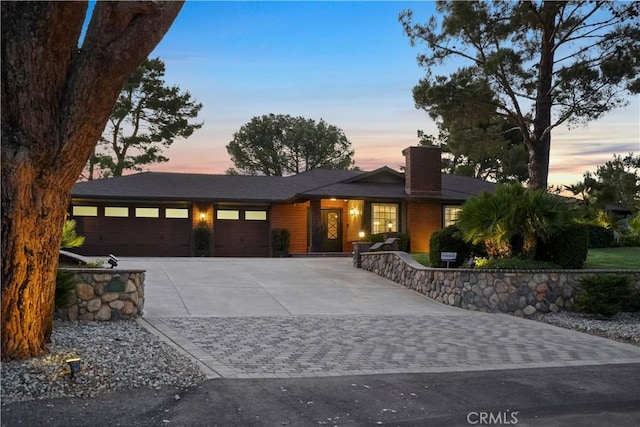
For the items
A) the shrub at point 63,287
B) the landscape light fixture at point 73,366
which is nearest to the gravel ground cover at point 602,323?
the landscape light fixture at point 73,366

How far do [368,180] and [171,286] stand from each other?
45.1ft

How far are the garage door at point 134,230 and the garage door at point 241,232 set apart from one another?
127cm

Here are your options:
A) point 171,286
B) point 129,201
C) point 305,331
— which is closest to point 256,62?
point 171,286

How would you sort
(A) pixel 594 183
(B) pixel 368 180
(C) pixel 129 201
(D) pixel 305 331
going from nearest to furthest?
(D) pixel 305 331, (A) pixel 594 183, (C) pixel 129 201, (B) pixel 368 180

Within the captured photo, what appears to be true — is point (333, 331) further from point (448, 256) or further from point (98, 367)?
point (448, 256)

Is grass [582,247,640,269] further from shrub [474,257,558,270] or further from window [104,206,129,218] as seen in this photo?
window [104,206,129,218]

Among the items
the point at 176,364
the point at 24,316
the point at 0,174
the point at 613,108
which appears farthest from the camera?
the point at 613,108

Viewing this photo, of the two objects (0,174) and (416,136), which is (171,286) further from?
(416,136)

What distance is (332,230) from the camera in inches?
983

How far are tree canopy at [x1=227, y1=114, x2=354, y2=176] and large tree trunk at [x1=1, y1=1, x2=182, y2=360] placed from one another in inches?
1655

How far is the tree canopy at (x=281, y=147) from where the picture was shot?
4769 centimetres

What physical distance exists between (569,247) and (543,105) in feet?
30.4

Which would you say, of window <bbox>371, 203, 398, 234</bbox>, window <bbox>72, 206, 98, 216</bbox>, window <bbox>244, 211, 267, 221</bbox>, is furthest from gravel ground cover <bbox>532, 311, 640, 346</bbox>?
window <bbox>72, 206, 98, 216</bbox>

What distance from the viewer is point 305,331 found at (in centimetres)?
912
